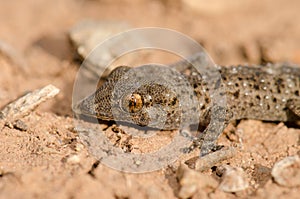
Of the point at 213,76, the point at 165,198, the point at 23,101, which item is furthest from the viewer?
the point at 213,76

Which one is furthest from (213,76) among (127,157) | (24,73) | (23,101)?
(24,73)

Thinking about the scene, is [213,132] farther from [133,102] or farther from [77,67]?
[77,67]

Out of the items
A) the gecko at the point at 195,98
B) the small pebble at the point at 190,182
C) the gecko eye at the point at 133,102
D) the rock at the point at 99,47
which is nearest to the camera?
the small pebble at the point at 190,182

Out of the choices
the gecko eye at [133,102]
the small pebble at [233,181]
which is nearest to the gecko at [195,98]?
the gecko eye at [133,102]

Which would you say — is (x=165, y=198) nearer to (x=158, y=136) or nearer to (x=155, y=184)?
(x=155, y=184)

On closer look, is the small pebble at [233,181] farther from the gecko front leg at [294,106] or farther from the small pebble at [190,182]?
the gecko front leg at [294,106]

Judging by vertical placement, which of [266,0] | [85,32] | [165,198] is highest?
[266,0]

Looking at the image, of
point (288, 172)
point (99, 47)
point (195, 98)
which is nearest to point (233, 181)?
point (288, 172)
